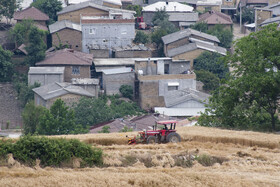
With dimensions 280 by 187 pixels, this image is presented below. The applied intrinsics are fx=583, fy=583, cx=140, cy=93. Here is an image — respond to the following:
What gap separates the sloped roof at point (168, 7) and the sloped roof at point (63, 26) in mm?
10177

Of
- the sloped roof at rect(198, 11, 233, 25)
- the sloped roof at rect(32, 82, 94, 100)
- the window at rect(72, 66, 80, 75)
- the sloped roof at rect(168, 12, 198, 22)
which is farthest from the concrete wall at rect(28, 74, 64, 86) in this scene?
the sloped roof at rect(198, 11, 233, 25)

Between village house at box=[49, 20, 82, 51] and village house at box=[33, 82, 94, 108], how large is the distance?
9502 millimetres

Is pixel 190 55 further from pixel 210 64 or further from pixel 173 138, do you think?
pixel 173 138

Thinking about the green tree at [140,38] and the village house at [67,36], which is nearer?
the village house at [67,36]

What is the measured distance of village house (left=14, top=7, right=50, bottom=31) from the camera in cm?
4984

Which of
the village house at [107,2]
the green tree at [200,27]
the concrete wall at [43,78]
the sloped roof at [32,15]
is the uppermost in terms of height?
the village house at [107,2]

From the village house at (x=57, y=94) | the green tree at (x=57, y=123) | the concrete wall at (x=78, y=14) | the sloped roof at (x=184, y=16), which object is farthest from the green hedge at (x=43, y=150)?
the sloped roof at (x=184, y=16)

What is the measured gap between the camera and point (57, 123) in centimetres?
2966

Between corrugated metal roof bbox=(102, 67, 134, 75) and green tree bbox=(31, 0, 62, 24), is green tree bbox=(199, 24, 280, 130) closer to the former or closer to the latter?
corrugated metal roof bbox=(102, 67, 134, 75)

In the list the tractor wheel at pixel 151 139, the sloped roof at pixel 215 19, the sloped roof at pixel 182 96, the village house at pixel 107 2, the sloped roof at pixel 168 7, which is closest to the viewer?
the tractor wheel at pixel 151 139

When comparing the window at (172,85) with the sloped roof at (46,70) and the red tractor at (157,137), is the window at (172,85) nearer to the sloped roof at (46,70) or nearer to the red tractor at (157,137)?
the sloped roof at (46,70)

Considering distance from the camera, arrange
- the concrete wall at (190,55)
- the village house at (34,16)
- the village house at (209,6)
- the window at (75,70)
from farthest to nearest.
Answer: the village house at (209,6), the village house at (34,16), the concrete wall at (190,55), the window at (75,70)

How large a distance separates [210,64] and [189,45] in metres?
2.96

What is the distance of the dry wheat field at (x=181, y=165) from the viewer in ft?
43.0
